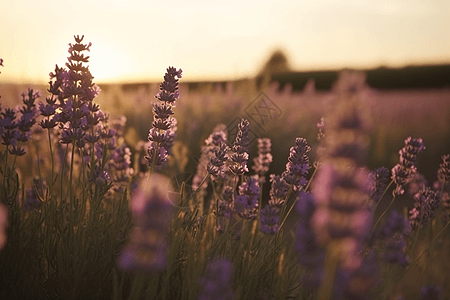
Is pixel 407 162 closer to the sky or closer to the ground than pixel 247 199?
closer to the sky

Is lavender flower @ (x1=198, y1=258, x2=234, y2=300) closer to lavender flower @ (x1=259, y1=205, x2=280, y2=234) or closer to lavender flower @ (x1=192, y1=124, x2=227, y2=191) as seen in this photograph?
lavender flower @ (x1=259, y1=205, x2=280, y2=234)

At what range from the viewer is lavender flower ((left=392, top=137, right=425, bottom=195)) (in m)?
2.85

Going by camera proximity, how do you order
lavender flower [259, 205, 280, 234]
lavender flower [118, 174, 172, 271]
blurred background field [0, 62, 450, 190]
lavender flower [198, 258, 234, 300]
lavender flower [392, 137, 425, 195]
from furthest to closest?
blurred background field [0, 62, 450, 190]
lavender flower [392, 137, 425, 195]
lavender flower [259, 205, 280, 234]
lavender flower [198, 258, 234, 300]
lavender flower [118, 174, 172, 271]

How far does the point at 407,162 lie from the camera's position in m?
2.87

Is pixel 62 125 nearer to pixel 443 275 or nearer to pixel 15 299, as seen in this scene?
pixel 15 299

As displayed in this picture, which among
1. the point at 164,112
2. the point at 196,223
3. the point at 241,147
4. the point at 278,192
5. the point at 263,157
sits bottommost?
the point at 196,223

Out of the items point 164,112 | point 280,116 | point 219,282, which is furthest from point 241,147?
point 280,116

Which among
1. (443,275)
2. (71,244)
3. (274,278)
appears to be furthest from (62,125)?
(443,275)

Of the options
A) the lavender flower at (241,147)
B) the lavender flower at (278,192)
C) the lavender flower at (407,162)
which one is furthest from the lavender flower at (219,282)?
the lavender flower at (407,162)

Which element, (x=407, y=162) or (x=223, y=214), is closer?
(x=223, y=214)

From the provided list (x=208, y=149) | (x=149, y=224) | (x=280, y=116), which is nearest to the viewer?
(x=149, y=224)

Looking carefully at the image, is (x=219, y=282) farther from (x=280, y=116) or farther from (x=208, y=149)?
(x=280, y=116)

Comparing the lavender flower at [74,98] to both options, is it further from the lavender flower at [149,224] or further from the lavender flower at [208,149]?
the lavender flower at [149,224]

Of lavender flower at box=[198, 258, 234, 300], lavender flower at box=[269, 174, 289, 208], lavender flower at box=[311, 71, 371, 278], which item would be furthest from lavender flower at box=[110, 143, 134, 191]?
lavender flower at box=[311, 71, 371, 278]
